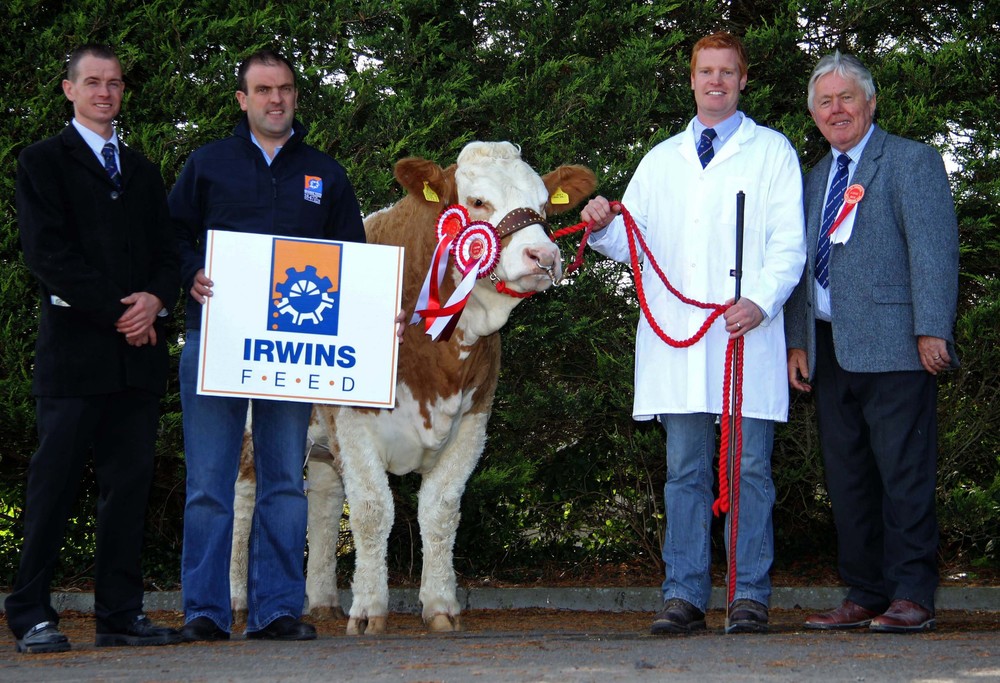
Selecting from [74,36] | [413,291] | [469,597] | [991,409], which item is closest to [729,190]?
[413,291]

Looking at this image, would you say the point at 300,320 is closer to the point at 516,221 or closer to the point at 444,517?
the point at 516,221

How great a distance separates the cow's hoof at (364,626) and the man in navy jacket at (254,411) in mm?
454

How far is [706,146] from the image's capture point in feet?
17.0

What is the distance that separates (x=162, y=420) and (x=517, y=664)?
3.02 metres

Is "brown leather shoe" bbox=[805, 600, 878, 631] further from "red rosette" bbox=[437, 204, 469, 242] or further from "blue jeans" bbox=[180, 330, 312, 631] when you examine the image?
"red rosette" bbox=[437, 204, 469, 242]

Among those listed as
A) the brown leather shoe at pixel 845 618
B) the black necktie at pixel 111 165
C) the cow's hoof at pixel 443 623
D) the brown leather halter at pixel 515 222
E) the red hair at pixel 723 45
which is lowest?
the cow's hoof at pixel 443 623

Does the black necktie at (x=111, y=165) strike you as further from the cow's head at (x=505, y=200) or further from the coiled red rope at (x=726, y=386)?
the coiled red rope at (x=726, y=386)

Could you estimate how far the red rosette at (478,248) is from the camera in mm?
5270

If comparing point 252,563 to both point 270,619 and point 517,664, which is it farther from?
point 517,664

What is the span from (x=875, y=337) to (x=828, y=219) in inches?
21.5

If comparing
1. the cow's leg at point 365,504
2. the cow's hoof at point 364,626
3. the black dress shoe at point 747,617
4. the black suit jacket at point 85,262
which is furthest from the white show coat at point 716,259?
the black suit jacket at point 85,262

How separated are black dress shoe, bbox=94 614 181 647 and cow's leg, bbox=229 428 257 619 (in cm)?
145

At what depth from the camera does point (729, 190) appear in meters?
5.06

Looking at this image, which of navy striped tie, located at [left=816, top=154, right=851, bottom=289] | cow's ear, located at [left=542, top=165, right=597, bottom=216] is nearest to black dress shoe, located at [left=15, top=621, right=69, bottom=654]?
cow's ear, located at [left=542, top=165, right=597, bottom=216]
